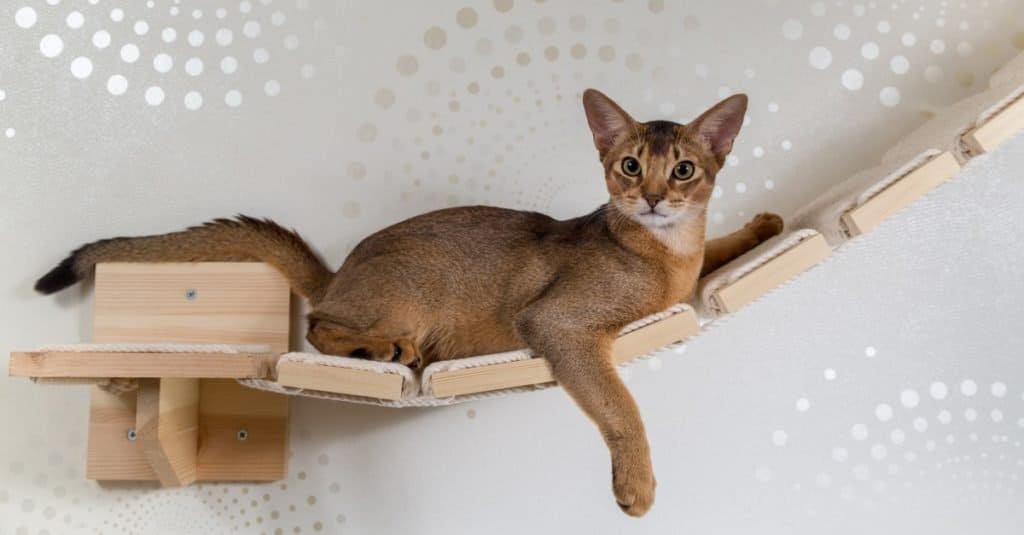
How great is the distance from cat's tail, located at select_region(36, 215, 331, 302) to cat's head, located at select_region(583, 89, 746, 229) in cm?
52

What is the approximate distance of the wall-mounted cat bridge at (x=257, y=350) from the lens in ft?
3.46

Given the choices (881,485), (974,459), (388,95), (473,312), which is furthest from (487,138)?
(974,459)

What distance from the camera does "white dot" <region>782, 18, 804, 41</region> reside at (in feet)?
5.11

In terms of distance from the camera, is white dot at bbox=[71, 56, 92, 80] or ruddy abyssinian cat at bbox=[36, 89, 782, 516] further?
white dot at bbox=[71, 56, 92, 80]

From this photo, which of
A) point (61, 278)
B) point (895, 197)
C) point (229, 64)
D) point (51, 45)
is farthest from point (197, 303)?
point (895, 197)

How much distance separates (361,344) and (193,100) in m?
0.64

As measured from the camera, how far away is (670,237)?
120cm

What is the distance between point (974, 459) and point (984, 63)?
71cm

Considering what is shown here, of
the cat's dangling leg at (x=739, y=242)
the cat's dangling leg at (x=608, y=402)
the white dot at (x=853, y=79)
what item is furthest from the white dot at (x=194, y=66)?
the white dot at (x=853, y=79)

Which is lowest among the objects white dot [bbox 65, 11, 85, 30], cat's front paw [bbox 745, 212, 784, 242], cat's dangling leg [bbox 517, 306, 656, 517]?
cat's dangling leg [bbox 517, 306, 656, 517]

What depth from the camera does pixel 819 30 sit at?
5.12 ft

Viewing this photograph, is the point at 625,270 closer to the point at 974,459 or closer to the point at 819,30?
the point at 819,30

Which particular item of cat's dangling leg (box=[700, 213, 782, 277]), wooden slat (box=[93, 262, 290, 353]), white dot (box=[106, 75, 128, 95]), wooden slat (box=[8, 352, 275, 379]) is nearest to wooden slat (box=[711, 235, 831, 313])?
cat's dangling leg (box=[700, 213, 782, 277])

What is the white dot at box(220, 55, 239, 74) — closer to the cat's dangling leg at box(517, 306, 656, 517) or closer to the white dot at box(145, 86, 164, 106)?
the white dot at box(145, 86, 164, 106)
